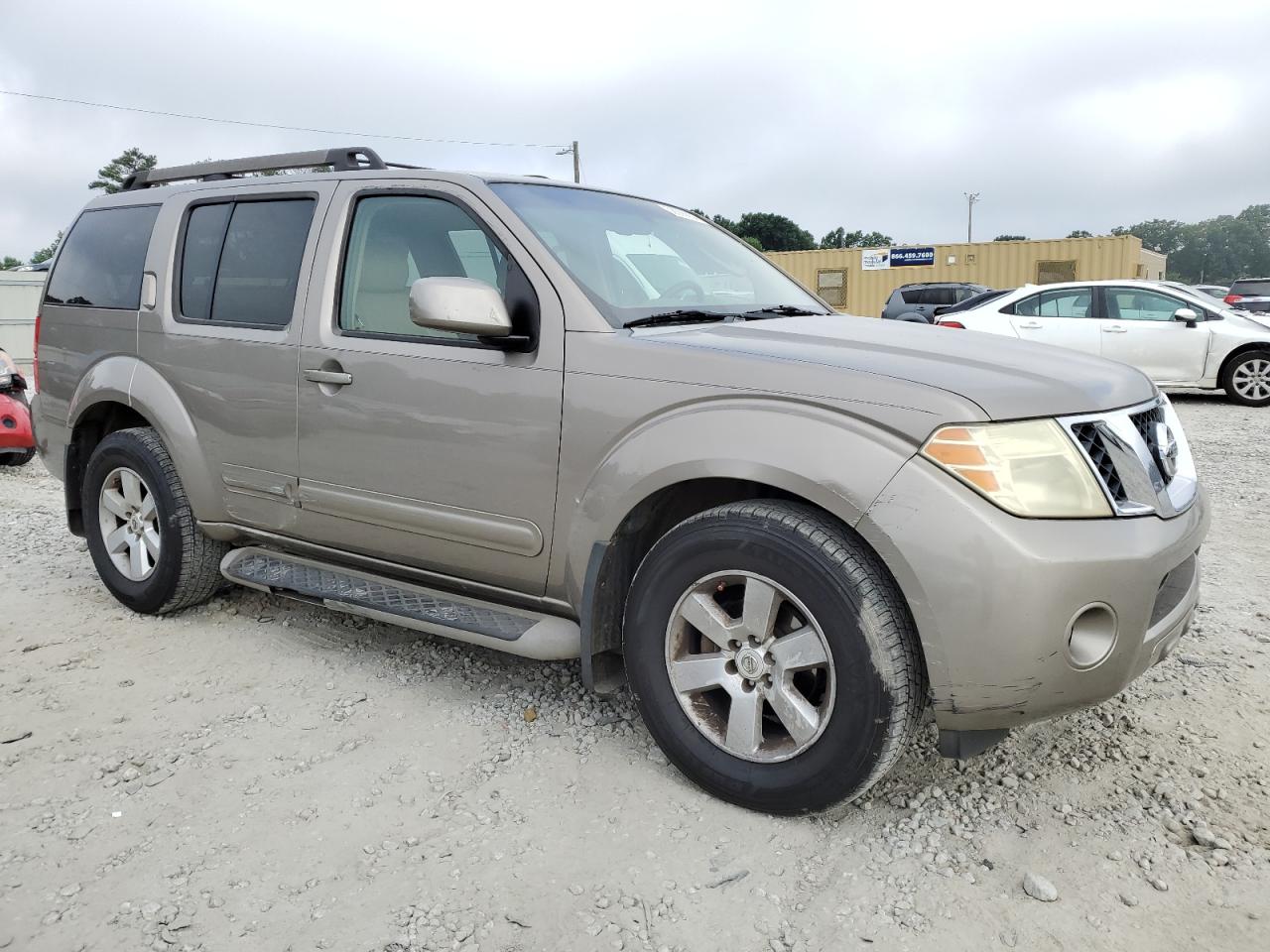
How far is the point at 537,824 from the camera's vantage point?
261cm

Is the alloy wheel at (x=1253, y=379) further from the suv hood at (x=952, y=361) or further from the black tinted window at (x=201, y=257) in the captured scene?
the black tinted window at (x=201, y=257)

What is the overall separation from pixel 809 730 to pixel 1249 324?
1052cm

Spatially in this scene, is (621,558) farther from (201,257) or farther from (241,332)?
(201,257)

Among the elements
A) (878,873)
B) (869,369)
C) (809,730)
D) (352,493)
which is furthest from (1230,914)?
(352,493)

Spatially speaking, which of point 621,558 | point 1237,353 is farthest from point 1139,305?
point 621,558

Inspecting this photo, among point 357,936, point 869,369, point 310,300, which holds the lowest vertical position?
point 357,936

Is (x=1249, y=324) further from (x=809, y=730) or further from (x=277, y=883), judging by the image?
(x=277, y=883)

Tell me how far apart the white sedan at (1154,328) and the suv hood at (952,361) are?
8.02 m

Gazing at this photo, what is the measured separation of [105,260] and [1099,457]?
405 cm

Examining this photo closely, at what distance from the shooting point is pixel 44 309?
4.56 meters

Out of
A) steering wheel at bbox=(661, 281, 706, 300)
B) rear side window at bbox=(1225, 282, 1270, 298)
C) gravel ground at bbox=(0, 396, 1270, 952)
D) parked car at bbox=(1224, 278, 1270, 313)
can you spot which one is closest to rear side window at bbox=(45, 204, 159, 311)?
gravel ground at bbox=(0, 396, 1270, 952)

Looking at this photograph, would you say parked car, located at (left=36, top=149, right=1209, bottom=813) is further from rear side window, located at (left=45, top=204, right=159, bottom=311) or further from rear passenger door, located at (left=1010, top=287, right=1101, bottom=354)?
rear passenger door, located at (left=1010, top=287, right=1101, bottom=354)

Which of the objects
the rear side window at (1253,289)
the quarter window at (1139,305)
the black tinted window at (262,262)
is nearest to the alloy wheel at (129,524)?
the black tinted window at (262,262)

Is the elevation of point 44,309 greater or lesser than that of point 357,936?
greater
